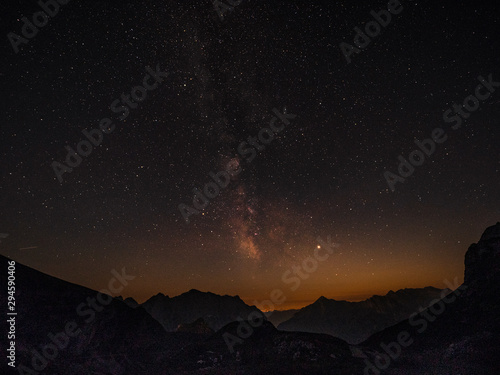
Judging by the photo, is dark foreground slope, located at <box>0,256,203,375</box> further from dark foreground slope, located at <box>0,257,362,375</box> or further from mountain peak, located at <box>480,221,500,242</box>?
mountain peak, located at <box>480,221,500,242</box>

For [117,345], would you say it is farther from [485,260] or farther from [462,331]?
[485,260]

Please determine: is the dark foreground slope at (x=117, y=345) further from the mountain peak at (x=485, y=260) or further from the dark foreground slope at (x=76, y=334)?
the mountain peak at (x=485, y=260)

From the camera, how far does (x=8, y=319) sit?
1072 inches

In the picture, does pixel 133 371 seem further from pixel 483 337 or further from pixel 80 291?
pixel 483 337

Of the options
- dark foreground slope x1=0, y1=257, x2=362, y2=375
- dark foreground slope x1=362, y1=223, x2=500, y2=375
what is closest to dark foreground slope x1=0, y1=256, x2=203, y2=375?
dark foreground slope x1=0, y1=257, x2=362, y2=375

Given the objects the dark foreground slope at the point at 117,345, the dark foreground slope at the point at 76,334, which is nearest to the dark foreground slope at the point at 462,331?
the dark foreground slope at the point at 117,345

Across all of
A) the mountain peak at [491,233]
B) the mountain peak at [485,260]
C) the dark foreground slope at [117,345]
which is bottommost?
the mountain peak at [485,260]

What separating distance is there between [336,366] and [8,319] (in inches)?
1144

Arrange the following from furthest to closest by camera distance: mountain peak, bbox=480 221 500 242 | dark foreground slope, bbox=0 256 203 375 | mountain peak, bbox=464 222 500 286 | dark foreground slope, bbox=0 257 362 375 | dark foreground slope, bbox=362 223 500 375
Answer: mountain peak, bbox=480 221 500 242 → mountain peak, bbox=464 222 500 286 → dark foreground slope, bbox=362 223 500 375 → dark foreground slope, bbox=0 257 362 375 → dark foreground slope, bbox=0 256 203 375

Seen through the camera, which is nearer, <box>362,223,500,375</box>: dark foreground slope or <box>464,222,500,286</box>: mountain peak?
<box>362,223,500,375</box>: dark foreground slope

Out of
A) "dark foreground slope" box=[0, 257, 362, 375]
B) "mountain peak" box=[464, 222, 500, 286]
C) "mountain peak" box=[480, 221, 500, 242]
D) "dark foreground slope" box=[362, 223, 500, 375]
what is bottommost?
"dark foreground slope" box=[362, 223, 500, 375]

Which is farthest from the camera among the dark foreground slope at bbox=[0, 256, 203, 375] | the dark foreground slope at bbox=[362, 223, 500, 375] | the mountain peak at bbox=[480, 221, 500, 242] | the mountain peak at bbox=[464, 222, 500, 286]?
the mountain peak at bbox=[480, 221, 500, 242]

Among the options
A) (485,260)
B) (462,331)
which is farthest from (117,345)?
(485,260)

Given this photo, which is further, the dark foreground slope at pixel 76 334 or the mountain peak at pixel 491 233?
the mountain peak at pixel 491 233
